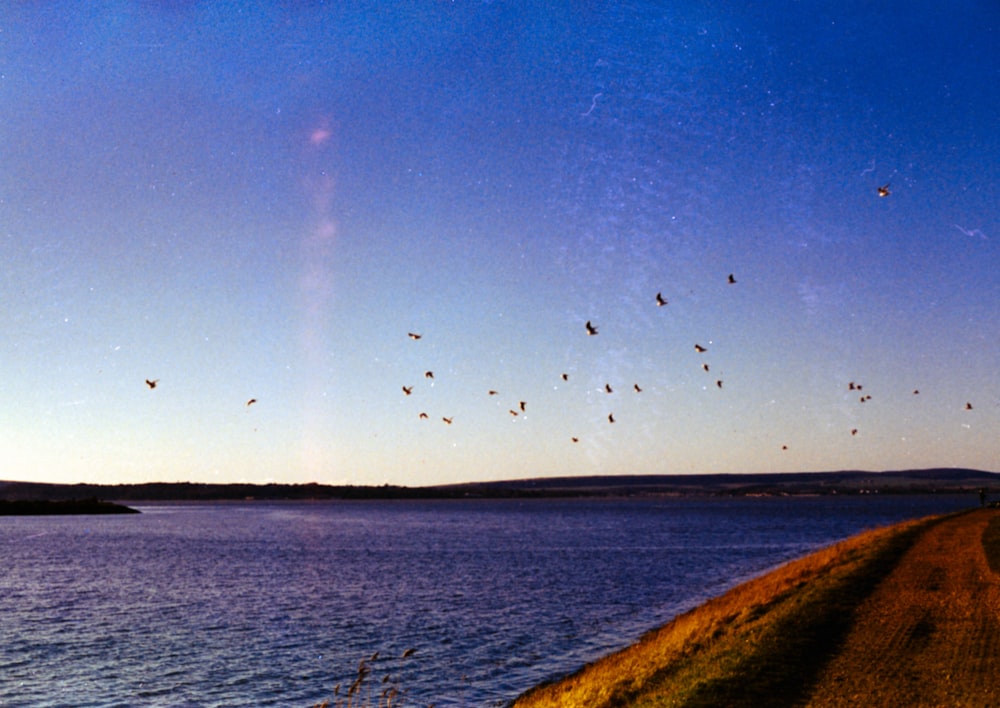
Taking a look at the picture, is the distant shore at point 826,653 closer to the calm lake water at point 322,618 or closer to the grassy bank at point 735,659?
the grassy bank at point 735,659

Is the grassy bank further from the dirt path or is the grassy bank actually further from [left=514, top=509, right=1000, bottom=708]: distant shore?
the dirt path

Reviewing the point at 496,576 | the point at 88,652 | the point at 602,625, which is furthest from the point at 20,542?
the point at 602,625

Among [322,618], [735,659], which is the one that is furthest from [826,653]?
[322,618]

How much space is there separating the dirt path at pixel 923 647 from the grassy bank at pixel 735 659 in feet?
2.02

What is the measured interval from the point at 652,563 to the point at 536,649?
4108 centimetres

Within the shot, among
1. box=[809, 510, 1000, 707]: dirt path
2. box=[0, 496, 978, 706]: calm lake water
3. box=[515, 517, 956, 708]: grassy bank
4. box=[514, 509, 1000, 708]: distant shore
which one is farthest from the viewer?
box=[0, 496, 978, 706]: calm lake water

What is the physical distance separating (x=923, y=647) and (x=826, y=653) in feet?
7.61

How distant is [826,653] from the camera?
67.7 feet

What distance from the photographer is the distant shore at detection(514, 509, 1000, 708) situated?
1680cm

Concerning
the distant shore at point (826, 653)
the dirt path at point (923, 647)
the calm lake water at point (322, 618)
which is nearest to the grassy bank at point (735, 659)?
the distant shore at point (826, 653)

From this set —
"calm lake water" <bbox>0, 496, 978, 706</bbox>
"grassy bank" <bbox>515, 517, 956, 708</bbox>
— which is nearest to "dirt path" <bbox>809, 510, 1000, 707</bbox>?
"grassy bank" <bbox>515, 517, 956, 708</bbox>

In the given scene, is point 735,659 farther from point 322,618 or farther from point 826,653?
point 322,618

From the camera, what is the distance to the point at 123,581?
208 ft

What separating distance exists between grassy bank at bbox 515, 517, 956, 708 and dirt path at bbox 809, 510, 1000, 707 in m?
0.62
